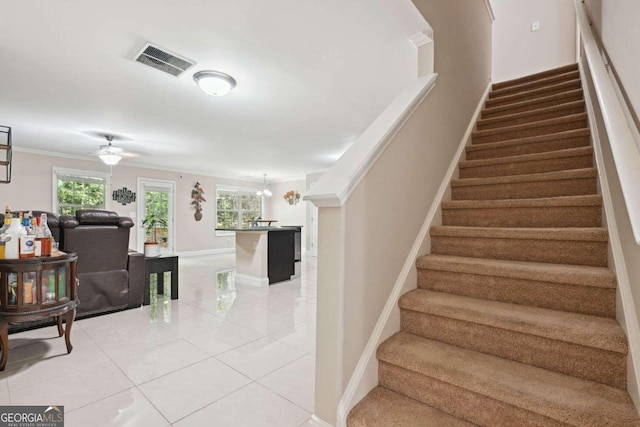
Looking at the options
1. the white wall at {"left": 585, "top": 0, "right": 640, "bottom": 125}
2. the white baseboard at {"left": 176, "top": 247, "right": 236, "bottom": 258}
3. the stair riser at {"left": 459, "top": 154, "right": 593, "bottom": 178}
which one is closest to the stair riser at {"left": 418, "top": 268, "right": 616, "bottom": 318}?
the white wall at {"left": 585, "top": 0, "right": 640, "bottom": 125}

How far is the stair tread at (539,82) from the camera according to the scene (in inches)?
139

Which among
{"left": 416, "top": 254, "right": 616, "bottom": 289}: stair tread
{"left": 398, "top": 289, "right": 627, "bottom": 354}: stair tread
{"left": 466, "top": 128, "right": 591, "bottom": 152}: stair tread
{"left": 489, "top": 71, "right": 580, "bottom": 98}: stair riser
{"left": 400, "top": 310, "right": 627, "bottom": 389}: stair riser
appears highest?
{"left": 489, "top": 71, "right": 580, "bottom": 98}: stair riser

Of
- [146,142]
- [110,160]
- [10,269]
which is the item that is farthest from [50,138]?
[10,269]

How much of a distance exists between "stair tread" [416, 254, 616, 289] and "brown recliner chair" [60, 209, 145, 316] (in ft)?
10.6

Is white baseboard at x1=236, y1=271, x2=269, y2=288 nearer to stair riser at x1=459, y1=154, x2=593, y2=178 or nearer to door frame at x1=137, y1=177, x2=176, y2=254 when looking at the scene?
stair riser at x1=459, y1=154, x2=593, y2=178

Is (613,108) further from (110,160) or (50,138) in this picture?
(50,138)

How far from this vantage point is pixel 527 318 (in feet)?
4.57

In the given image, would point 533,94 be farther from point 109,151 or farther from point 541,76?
point 109,151

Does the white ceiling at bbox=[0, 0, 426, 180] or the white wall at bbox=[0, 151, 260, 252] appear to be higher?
the white ceiling at bbox=[0, 0, 426, 180]

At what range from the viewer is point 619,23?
1838mm

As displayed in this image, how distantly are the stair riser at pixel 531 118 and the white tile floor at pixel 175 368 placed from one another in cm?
285

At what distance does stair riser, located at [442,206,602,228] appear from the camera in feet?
5.97

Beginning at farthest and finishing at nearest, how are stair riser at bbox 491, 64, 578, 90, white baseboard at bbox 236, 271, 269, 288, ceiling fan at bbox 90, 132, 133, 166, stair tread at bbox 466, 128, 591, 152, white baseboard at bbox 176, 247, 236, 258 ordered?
white baseboard at bbox 176, 247, 236, 258, ceiling fan at bbox 90, 132, 133, 166, white baseboard at bbox 236, 271, 269, 288, stair riser at bbox 491, 64, 578, 90, stair tread at bbox 466, 128, 591, 152

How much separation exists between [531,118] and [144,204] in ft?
26.8
